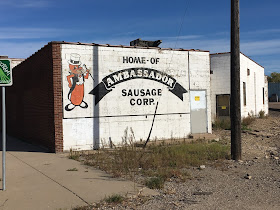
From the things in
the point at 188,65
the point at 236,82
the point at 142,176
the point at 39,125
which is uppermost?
the point at 188,65

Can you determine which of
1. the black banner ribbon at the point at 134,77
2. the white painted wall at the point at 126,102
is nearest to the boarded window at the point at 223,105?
the white painted wall at the point at 126,102

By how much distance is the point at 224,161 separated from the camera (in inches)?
421

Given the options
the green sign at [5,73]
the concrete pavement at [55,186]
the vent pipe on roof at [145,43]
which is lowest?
the concrete pavement at [55,186]

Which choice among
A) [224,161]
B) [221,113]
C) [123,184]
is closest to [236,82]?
[224,161]

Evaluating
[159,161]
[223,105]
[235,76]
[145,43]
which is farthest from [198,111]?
[159,161]

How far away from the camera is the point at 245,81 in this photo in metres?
26.0

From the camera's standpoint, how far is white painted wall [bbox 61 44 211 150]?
43.8 ft

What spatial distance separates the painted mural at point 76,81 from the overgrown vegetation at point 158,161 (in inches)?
86.6

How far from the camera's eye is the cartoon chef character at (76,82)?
13.2 m

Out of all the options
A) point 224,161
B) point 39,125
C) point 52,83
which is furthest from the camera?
point 39,125

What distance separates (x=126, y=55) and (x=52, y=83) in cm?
365

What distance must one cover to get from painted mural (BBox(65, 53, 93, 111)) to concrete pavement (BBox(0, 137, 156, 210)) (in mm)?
2935

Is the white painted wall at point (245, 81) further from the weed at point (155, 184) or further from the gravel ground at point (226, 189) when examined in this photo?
the weed at point (155, 184)

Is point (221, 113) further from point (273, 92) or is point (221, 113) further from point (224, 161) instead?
point (273, 92)
